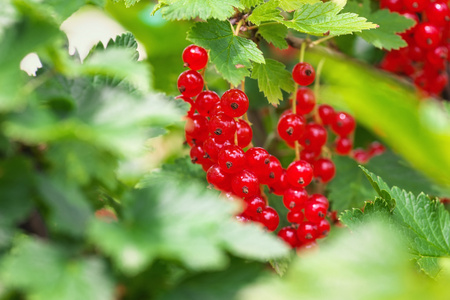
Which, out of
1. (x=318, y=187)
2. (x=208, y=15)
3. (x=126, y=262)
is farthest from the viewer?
(x=318, y=187)

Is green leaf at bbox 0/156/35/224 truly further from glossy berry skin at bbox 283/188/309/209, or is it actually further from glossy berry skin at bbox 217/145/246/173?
glossy berry skin at bbox 283/188/309/209

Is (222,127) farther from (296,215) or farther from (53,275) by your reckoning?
(53,275)

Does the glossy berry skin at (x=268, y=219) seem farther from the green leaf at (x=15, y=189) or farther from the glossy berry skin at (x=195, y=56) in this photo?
the green leaf at (x=15, y=189)

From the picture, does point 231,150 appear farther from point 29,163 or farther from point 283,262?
point 29,163

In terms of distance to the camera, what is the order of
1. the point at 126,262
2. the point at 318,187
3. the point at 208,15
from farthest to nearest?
the point at 318,187 → the point at 208,15 → the point at 126,262

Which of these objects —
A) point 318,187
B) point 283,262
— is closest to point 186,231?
point 283,262

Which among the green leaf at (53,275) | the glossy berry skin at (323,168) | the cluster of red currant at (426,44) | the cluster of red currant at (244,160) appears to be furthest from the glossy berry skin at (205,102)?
the cluster of red currant at (426,44)
